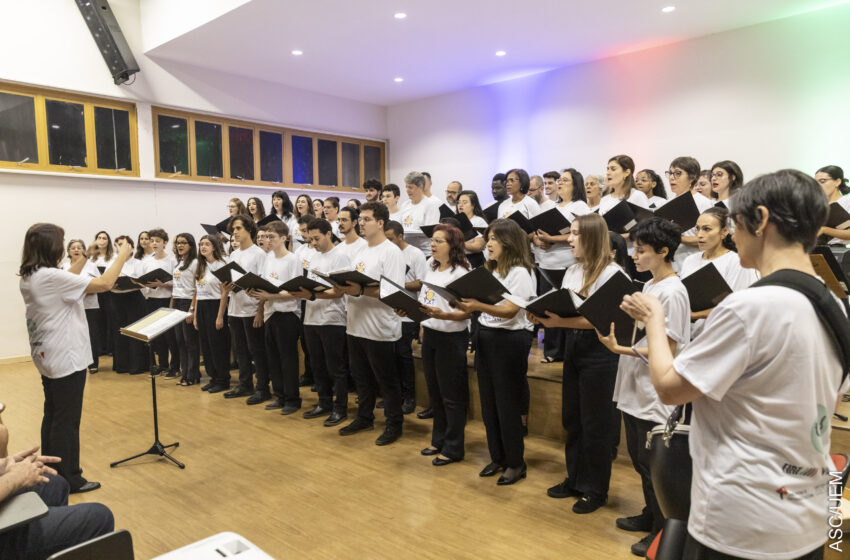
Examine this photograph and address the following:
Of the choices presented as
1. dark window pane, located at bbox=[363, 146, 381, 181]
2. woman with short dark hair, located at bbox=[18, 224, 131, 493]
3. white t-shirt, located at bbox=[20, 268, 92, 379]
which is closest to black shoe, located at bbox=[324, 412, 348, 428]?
woman with short dark hair, located at bbox=[18, 224, 131, 493]

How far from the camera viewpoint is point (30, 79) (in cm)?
659

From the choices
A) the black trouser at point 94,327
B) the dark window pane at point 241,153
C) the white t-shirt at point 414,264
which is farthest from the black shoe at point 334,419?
the dark window pane at point 241,153

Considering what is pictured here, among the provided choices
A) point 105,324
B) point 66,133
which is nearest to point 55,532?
point 105,324

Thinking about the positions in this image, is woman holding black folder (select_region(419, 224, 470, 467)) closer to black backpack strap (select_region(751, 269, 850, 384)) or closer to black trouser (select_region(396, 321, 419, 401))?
black trouser (select_region(396, 321, 419, 401))

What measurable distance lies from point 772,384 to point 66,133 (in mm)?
8299

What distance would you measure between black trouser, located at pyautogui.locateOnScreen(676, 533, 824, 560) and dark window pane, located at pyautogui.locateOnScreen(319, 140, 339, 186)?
9249 mm

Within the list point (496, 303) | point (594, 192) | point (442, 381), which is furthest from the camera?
point (594, 192)

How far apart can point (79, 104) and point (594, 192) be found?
6639 millimetres

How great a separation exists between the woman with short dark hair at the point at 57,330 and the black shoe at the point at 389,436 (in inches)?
70.4

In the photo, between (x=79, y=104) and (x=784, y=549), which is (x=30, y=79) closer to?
(x=79, y=104)

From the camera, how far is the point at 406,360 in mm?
4367

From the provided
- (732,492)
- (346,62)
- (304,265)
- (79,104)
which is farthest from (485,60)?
(732,492)

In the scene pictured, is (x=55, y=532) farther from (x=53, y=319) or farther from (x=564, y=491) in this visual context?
(x=564, y=491)

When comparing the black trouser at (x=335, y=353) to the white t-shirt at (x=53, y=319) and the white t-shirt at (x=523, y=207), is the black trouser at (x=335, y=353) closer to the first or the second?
the white t-shirt at (x=53, y=319)
